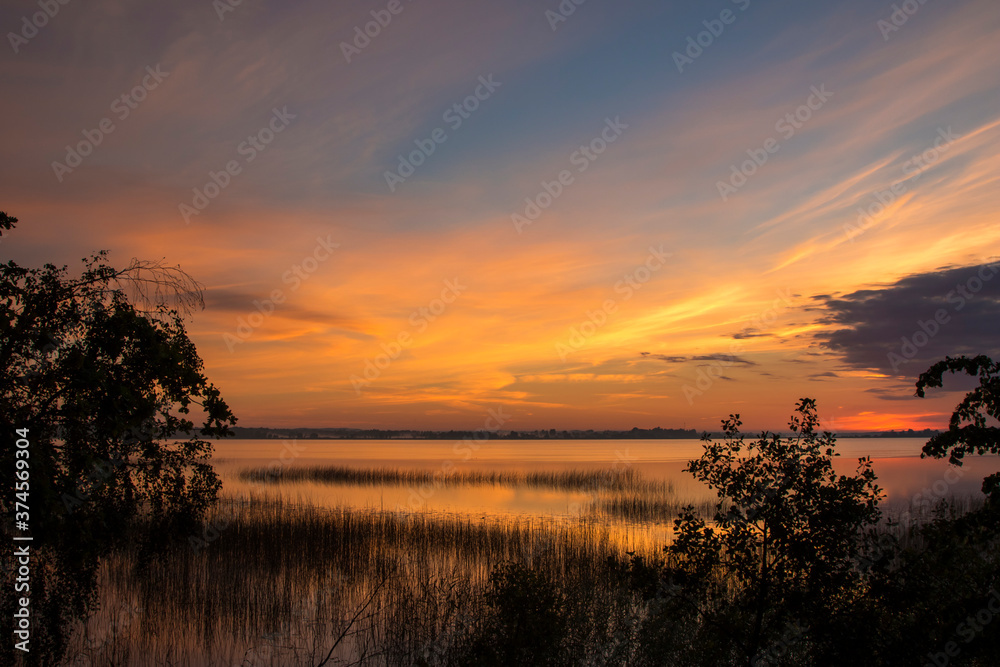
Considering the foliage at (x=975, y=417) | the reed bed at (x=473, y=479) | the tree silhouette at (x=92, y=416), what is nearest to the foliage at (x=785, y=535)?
the foliage at (x=975, y=417)

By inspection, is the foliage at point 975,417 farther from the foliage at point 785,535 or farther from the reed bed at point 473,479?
the reed bed at point 473,479

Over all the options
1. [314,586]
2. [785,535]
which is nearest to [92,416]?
[785,535]

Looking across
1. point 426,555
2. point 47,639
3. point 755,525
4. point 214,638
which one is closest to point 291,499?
point 426,555

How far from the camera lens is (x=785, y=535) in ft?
20.9

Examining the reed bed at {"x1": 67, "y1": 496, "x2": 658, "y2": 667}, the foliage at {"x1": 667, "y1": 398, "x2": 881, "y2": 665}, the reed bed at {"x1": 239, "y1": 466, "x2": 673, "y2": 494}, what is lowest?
the reed bed at {"x1": 239, "y1": 466, "x2": 673, "y2": 494}

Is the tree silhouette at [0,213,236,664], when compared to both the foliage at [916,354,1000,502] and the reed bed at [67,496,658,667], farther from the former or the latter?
the foliage at [916,354,1000,502]

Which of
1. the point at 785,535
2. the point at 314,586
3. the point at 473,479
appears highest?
the point at 785,535

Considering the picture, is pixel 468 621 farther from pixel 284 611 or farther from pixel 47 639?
pixel 47 639

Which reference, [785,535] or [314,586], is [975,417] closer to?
[785,535]

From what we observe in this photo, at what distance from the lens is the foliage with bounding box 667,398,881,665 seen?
6.20 m

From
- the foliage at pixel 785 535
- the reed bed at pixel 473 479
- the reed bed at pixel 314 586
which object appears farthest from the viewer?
the reed bed at pixel 473 479

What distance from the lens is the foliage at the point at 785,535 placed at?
6203 mm

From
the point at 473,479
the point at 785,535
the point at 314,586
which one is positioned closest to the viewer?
the point at 785,535

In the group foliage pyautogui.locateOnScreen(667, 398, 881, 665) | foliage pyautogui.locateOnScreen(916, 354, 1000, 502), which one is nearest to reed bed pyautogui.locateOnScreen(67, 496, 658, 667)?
foliage pyautogui.locateOnScreen(667, 398, 881, 665)
